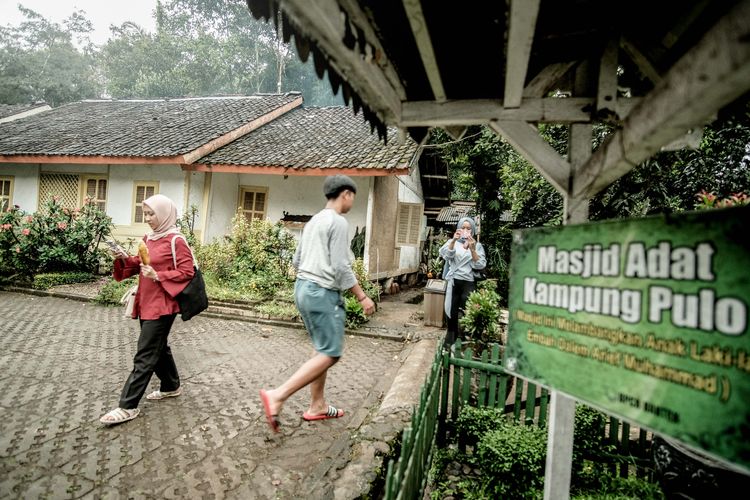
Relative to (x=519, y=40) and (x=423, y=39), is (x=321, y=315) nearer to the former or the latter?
(x=423, y=39)

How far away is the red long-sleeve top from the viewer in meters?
3.01

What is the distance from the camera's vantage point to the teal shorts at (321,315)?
2781 mm

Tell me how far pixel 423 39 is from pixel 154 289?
2.76 m

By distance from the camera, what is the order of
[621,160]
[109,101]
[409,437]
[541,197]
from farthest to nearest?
[109,101]
[541,197]
[409,437]
[621,160]

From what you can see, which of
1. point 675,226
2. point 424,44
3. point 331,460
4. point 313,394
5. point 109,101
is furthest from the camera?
point 109,101

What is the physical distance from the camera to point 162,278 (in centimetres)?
301

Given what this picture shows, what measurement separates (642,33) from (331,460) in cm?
310

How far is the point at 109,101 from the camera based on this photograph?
16.8m

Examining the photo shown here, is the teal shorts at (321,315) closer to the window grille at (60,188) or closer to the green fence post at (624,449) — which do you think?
the green fence post at (624,449)

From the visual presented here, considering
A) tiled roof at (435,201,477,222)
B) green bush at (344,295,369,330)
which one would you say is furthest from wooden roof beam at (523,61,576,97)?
tiled roof at (435,201,477,222)

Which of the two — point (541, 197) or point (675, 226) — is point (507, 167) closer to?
point (541, 197)

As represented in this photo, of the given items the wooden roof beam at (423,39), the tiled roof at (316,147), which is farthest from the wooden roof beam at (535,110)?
the tiled roof at (316,147)

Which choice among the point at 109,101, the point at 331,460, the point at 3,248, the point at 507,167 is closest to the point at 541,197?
the point at 507,167

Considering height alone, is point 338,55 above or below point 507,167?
below
